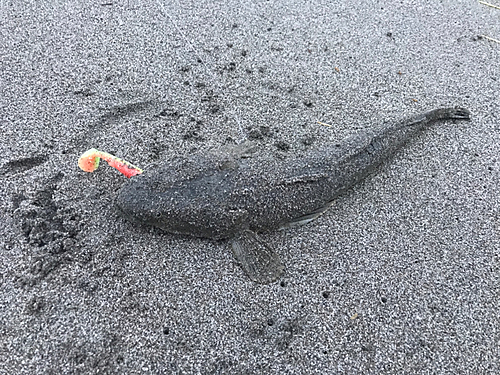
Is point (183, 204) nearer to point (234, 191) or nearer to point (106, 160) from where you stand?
point (234, 191)

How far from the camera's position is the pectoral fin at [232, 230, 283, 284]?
2.11 meters

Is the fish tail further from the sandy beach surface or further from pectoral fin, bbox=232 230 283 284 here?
pectoral fin, bbox=232 230 283 284

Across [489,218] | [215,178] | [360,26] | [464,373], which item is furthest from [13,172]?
[360,26]

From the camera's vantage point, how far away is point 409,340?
6.34ft

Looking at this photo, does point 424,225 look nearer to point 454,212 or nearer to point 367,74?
point 454,212

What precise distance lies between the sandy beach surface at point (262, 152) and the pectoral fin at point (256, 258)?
6cm

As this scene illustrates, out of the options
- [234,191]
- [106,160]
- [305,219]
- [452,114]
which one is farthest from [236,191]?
[452,114]

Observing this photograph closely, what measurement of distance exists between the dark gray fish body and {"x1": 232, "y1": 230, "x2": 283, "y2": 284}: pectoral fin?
0.05m

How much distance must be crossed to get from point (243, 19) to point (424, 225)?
8.90 feet

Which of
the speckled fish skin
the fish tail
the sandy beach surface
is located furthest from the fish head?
the fish tail

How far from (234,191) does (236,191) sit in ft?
0.04

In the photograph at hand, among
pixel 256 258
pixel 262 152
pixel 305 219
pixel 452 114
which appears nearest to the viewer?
pixel 256 258

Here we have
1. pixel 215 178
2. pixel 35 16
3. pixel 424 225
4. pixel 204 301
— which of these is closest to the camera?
pixel 204 301

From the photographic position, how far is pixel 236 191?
2.20 metres
